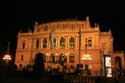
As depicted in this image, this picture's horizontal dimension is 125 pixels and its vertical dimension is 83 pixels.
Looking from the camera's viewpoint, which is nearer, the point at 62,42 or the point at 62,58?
the point at 62,58

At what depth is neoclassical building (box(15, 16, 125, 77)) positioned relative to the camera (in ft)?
180

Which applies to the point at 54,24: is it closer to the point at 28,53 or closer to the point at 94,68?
the point at 28,53

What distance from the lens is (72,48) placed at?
56.6 metres

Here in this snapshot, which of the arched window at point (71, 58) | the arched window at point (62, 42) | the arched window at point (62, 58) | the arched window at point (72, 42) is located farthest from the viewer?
the arched window at point (62, 42)

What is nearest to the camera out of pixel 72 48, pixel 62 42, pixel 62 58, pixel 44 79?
pixel 44 79

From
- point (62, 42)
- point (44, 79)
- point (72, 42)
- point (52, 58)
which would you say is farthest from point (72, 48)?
point (44, 79)

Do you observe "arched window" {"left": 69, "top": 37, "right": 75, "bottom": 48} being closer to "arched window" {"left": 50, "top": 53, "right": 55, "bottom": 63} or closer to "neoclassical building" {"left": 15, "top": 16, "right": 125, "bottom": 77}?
"neoclassical building" {"left": 15, "top": 16, "right": 125, "bottom": 77}

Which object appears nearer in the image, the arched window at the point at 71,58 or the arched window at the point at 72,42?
the arched window at the point at 71,58

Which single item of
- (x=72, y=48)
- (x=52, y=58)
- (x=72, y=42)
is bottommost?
(x=52, y=58)

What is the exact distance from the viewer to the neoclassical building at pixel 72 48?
54.8 meters

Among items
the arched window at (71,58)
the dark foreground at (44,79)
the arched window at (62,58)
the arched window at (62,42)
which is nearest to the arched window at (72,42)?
the arched window at (62,42)

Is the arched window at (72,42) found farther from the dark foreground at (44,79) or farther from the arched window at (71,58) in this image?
the dark foreground at (44,79)

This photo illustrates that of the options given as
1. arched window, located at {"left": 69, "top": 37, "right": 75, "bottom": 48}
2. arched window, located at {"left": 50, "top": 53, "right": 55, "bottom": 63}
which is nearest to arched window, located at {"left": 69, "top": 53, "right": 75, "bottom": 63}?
arched window, located at {"left": 69, "top": 37, "right": 75, "bottom": 48}

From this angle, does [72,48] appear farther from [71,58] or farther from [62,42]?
[62,42]
